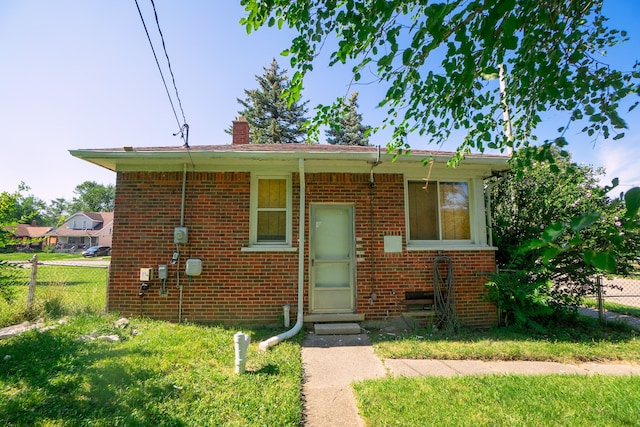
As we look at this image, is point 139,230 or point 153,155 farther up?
point 153,155

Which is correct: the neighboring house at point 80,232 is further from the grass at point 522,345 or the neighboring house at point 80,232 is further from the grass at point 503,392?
the grass at point 503,392

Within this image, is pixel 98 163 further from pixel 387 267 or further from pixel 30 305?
pixel 387 267

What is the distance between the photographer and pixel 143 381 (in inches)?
131

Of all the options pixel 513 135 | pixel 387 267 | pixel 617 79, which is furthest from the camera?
pixel 387 267

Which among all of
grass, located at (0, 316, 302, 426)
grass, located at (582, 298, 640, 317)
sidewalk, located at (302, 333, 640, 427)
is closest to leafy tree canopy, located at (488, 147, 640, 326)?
sidewalk, located at (302, 333, 640, 427)

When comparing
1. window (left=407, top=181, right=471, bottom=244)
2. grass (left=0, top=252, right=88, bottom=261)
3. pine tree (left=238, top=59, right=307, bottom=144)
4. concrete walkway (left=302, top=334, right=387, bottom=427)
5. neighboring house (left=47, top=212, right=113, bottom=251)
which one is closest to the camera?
concrete walkway (left=302, top=334, right=387, bottom=427)

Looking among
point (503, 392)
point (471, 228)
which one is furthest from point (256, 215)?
point (503, 392)

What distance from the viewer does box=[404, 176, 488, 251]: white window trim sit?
5945mm

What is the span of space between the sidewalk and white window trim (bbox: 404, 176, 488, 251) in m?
2.21

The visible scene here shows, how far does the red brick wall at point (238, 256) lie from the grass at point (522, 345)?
0.69 meters

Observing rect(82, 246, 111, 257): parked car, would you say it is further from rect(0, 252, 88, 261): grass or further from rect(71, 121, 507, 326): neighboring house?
rect(71, 121, 507, 326): neighboring house

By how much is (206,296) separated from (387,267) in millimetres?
3454

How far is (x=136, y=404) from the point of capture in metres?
2.92

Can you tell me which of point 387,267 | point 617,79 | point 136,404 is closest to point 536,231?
point 387,267
